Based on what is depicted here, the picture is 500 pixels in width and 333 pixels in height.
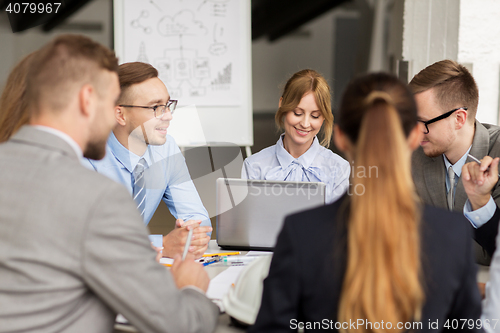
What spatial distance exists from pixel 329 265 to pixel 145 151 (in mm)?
1452

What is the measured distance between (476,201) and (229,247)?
0.93 m

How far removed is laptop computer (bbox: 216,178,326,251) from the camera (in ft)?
4.63

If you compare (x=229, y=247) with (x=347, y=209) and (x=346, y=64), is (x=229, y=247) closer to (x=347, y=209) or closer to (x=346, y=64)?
(x=347, y=209)

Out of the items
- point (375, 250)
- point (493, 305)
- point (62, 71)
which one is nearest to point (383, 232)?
point (375, 250)

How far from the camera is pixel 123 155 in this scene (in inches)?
75.4

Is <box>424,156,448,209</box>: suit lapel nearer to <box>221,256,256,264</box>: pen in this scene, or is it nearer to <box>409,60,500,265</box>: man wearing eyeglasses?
<box>409,60,500,265</box>: man wearing eyeglasses

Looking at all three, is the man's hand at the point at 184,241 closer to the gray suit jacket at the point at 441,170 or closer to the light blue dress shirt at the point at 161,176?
the light blue dress shirt at the point at 161,176

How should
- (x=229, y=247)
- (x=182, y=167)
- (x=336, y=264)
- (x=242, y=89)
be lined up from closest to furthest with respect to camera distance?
(x=336, y=264) → (x=229, y=247) → (x=182, y=167) → (x=242, y=89)

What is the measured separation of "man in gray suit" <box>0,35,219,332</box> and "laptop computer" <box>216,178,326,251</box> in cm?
62

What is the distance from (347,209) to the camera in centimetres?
75

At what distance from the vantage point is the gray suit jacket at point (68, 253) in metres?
0.77

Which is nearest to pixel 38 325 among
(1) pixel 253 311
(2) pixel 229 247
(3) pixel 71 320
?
(3) pixel 71 320

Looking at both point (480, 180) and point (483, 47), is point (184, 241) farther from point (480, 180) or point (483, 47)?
point (483, 47)

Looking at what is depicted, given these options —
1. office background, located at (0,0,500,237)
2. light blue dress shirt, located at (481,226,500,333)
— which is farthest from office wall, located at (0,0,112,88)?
light blue dress shirt, located at (481,226,500,333)
